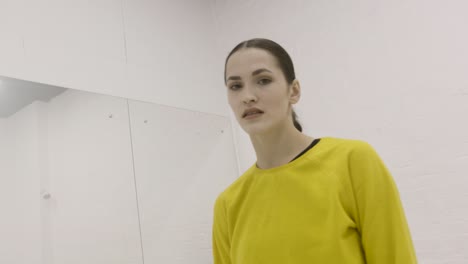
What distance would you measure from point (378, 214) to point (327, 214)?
8 centimetres

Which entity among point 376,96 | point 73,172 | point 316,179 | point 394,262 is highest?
point 376,96

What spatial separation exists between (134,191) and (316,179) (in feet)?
2.59

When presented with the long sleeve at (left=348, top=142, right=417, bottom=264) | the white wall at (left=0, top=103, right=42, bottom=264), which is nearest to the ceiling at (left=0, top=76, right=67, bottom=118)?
the white wall at (left=0, top=103, right=42, bottom=264)

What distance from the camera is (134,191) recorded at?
1244 mm

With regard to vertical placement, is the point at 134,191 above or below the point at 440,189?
above

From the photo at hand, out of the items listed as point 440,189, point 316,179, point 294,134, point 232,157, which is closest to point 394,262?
point 316,179

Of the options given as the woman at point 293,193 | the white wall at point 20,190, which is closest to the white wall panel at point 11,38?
the white wall at point 20,190

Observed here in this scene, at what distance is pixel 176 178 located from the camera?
4.64 ft

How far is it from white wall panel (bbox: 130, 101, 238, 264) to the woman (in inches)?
21.7

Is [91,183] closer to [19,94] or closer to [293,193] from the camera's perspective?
[19,94]

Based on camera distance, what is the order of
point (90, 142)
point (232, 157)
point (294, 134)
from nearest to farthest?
point (294, 134), point (90, 142), point (232, 157)

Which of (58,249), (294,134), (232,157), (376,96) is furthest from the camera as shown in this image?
(232,157)

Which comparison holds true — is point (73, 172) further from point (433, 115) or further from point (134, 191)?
point (433, 115)

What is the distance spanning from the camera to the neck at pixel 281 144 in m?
0.70
